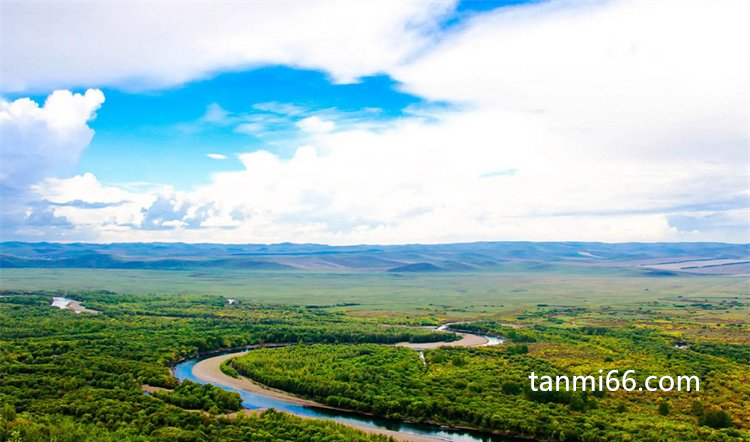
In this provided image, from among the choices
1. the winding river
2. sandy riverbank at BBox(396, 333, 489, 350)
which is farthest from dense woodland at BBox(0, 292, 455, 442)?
the winding river

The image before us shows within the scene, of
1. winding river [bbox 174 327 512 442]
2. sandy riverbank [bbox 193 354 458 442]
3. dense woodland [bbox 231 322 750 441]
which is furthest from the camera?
winding river [bbox 174 327 512 442]

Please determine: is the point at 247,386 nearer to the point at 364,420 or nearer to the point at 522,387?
the point at 364,420

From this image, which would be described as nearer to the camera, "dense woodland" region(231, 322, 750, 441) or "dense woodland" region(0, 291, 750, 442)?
"dense woodland" region(0, 291, 750, 442)

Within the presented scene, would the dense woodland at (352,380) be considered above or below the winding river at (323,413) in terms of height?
above

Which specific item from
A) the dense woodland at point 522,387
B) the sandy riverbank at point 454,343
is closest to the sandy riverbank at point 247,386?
the dense woodland at point 522,387

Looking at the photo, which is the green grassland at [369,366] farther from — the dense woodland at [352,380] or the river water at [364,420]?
the river water at [364,420]

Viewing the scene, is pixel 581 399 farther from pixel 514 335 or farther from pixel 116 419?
pixel 514 335

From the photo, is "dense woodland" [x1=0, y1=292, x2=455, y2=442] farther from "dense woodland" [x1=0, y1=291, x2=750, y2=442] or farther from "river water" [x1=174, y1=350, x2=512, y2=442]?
"river water" [x1=174, y1=350, x2=512, y2=442]
